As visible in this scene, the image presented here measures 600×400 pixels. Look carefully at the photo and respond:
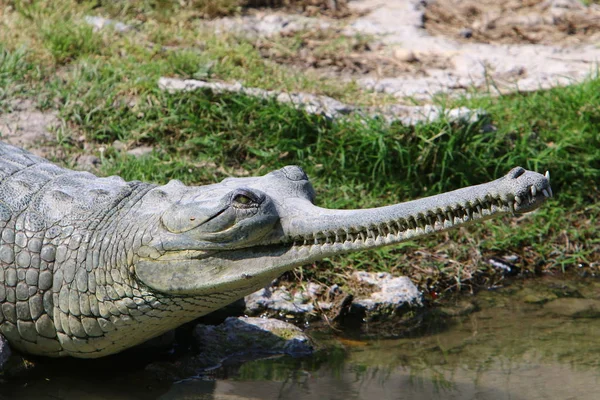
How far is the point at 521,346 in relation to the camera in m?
4.23

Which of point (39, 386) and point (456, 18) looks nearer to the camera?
point (39, 386)

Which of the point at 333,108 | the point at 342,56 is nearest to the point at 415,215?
the point at 333,108

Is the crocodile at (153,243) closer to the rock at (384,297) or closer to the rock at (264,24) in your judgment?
the rock at (384,297)

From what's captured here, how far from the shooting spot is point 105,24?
6719mm

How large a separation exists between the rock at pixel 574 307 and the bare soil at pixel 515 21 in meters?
3.43

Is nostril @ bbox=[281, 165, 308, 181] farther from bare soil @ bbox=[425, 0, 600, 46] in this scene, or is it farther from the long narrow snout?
bare soil @ bbox=[425, 0, 600, 46]

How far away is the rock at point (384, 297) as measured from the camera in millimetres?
4449

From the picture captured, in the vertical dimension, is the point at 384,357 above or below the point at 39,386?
below

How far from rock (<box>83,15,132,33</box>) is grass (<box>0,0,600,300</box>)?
0.57m

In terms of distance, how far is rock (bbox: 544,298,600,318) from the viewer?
15.2ft

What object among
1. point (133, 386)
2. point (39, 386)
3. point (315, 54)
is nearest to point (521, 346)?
point (133, 386)

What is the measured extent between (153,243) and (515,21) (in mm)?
5637

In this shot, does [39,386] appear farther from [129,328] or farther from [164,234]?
[164,234]

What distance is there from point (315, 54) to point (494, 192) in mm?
4277
